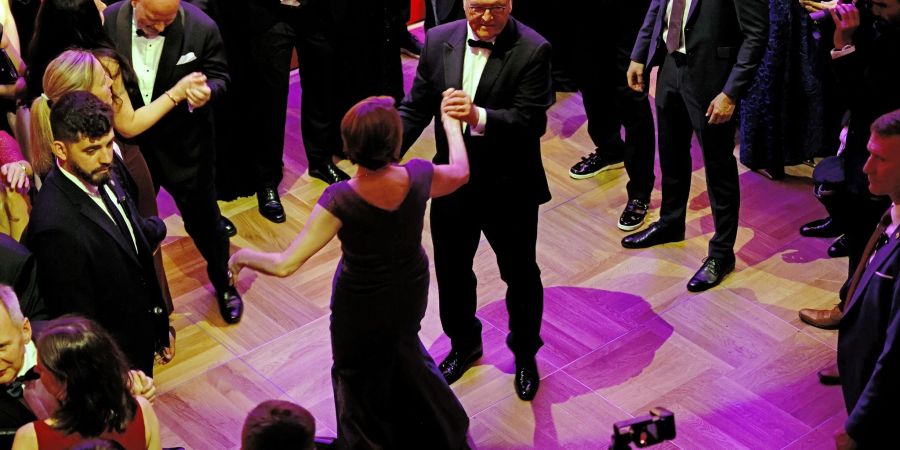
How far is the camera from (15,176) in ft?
14.3

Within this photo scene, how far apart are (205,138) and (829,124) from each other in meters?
3.41

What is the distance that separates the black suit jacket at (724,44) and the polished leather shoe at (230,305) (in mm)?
2263

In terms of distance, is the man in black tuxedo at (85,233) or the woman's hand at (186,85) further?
the woman's hand at (186,85)

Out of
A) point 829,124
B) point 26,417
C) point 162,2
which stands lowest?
point 829,124

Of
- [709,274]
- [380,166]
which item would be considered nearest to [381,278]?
[380,166]

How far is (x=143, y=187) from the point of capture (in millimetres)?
4797

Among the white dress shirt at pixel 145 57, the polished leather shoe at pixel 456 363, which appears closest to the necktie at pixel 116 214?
the white dress shirt at pixel 145 57

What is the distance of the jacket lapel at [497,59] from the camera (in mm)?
4148

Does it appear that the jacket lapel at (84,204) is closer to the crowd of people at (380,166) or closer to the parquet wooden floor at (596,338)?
the crowd of people at (380,166)

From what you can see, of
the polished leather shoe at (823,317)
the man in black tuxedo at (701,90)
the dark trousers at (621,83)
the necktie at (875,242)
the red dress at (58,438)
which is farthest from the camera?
the dark trousers at (621,83)

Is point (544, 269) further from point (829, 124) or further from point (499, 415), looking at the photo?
point (829, 124)

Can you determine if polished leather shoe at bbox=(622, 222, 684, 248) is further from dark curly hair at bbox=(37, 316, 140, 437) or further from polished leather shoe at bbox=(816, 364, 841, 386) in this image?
dark curly hair at bbox=(37, 316, 140, 437)

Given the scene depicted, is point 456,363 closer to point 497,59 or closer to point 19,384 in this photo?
→ point 497,59

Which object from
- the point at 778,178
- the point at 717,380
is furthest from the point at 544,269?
the point at 778,178
